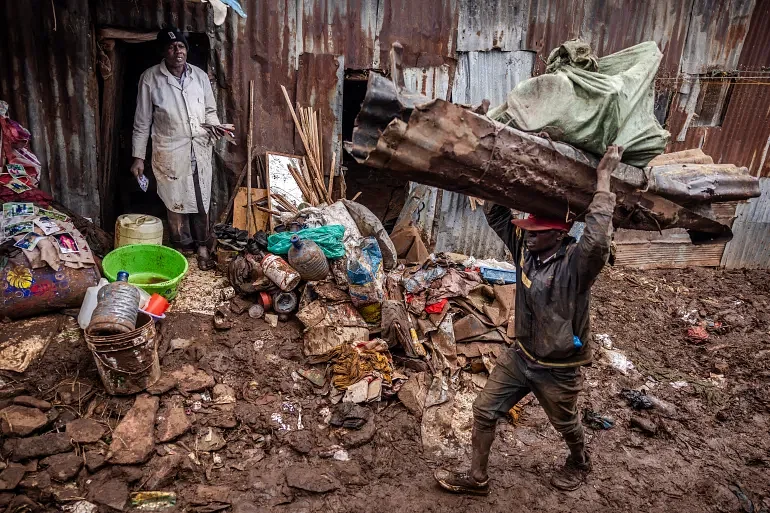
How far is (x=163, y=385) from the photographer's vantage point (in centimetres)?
427

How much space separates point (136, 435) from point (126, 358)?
0.60 m

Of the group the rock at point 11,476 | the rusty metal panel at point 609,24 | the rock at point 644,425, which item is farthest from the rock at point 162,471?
the rusty metal panel at point 609,24

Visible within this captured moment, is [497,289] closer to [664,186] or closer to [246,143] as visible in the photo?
[664,186]

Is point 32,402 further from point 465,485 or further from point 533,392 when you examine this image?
point 533,392

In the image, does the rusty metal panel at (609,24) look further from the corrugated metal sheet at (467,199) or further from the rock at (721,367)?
the rock at (721,367)

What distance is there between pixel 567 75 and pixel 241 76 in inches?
178

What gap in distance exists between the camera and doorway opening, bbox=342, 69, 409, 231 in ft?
28.4

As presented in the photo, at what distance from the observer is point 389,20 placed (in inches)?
Result: 253

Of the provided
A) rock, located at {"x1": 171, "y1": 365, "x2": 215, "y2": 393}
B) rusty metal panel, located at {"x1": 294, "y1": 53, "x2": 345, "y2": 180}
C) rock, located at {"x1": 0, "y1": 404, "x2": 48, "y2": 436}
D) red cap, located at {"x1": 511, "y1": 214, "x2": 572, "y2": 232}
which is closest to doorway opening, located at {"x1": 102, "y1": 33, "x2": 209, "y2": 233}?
rusty metal panel, located at {"x1": 294, "y1": 53, "x2": 345, "y2": 180}

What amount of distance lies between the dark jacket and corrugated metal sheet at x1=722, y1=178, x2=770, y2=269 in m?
7.00

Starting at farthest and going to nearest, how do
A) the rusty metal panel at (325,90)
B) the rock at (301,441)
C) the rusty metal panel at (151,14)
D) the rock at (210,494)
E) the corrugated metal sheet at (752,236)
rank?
1. the corrugated metal sheet at (752,236)
2. the rusty metal panel at (325,90)
3. the rusty metal panel at (151,14)
4. the rock at (301,441)
5. the rock at (210,494)

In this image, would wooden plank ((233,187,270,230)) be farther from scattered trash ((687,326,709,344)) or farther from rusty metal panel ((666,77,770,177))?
rusty metal panel ((666,77,770,177))

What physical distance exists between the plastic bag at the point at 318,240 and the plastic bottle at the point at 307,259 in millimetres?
122

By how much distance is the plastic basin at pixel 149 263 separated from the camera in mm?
5367
